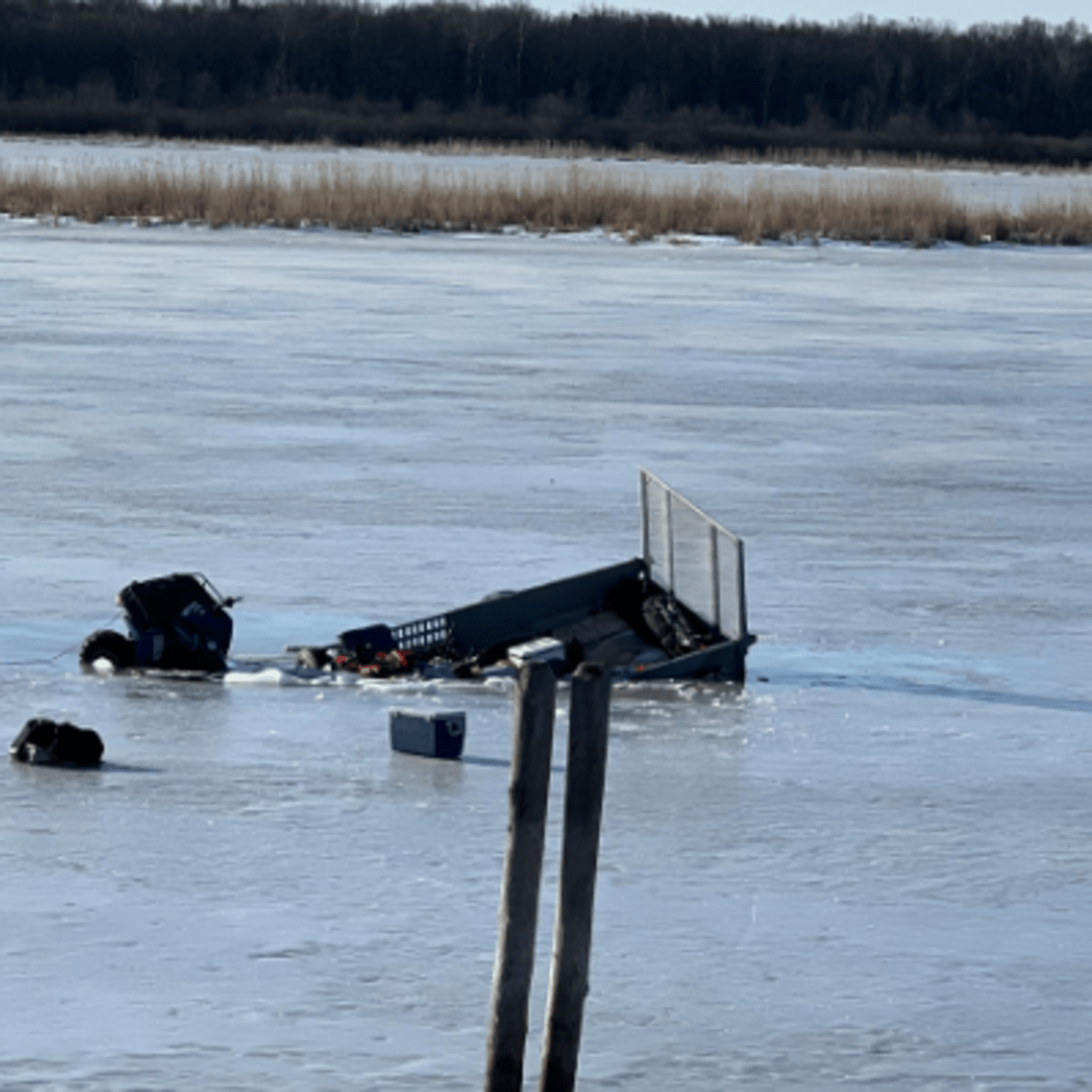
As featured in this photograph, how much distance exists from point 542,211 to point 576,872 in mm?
30881

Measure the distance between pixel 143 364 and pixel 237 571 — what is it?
8362 mm

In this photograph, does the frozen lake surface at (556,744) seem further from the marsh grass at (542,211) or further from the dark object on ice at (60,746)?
the marsh grass at (542,211)

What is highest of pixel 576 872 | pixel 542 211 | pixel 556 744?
pixel 542 211

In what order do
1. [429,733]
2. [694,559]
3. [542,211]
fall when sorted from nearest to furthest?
1. [429,733]
2. [694,559]
3. [542,211]

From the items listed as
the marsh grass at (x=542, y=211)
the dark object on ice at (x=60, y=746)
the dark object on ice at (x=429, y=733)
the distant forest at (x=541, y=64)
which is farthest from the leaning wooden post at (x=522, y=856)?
the distant forest at (x=541, y=64)

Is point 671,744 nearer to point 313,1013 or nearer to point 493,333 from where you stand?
point 313,1013

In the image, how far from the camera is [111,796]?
251 inches

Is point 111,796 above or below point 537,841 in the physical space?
below

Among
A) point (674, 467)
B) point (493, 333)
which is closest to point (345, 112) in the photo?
point (493, 333)

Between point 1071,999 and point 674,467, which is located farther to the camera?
point 674,467

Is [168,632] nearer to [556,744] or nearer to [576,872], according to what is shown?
[556,744]

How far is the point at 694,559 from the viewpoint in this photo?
9398mm

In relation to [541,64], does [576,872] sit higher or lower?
lower

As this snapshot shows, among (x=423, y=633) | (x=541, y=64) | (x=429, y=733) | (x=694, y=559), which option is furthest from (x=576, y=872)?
(x=541, y=64)
